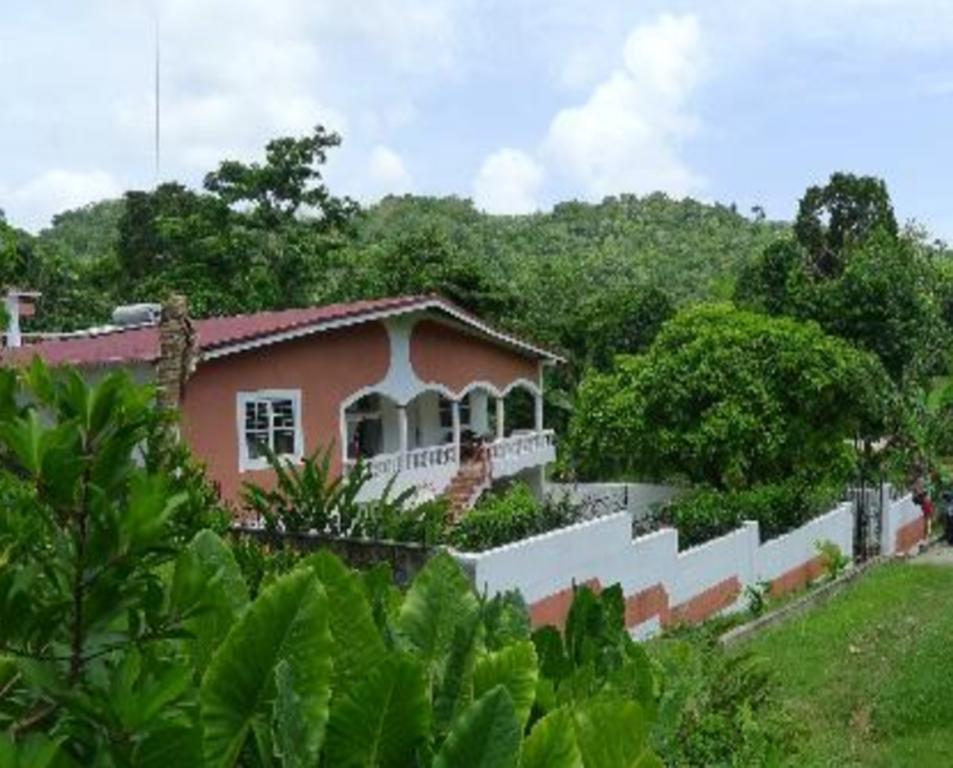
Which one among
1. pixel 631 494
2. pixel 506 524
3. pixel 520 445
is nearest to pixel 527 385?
pixel 520 445

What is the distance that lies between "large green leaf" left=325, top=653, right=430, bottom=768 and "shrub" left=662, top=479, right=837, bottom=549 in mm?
16528

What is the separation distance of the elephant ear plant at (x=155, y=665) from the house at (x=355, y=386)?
14.0 metres

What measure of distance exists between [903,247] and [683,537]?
14.5 meters

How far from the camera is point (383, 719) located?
1975 mm

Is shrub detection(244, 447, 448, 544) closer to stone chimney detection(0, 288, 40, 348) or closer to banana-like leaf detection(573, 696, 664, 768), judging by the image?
banana-like leaf detection(573, 696, 664, 768)

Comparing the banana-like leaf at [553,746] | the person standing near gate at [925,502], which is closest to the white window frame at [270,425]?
the person standing near gate at [925,502]

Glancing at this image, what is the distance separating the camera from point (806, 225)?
35531 millimetres

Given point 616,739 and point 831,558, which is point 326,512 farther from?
point 616,739

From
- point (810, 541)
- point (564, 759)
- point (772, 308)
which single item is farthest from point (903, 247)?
point (564, 759)

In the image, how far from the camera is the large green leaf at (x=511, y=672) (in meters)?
2.27

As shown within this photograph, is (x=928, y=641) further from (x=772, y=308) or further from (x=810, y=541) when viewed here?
(x=772, y=308)

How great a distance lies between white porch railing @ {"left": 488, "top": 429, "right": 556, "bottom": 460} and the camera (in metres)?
23.5

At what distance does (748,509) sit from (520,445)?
5922mm

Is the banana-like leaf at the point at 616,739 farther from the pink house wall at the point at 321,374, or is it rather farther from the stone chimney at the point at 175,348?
the pink house wall at the point at 321,374
